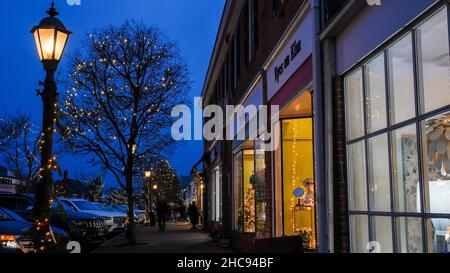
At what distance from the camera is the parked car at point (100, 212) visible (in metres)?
19.5

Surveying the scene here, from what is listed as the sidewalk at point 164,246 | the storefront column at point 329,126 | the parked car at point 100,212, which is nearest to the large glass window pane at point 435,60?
the storefront column at point 329,126

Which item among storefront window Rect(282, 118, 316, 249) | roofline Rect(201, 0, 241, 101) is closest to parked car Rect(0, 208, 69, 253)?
storefront window Rect(282, 118, 316, 249)

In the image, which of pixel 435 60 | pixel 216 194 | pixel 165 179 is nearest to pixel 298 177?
pixel 435 60

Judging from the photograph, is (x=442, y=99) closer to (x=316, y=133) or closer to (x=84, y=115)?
(x=316, y=133)

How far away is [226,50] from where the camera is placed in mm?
21406

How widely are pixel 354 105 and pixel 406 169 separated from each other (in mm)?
1695

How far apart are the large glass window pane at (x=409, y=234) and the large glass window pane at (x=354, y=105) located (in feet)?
4.87

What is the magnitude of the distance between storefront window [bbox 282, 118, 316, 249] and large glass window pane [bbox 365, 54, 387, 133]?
16.3ft

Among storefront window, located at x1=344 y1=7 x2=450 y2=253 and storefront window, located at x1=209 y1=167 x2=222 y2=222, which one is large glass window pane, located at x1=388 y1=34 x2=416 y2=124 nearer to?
storefront window, located at x1=344 y1=7 x2=450 y2=253

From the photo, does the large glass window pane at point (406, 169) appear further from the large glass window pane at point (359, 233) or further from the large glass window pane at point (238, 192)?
the large glass window pane at point (238, 192)

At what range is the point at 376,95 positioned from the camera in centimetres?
631
